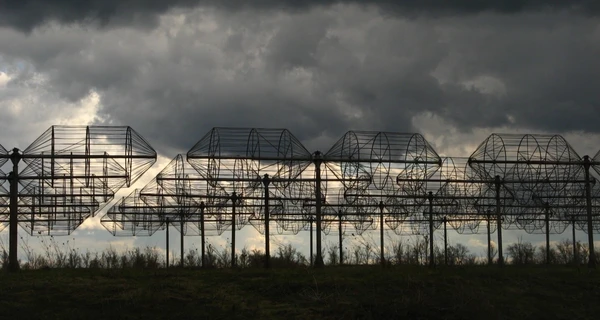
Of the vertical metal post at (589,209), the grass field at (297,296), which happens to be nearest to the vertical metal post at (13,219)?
the grass field at (297,296)

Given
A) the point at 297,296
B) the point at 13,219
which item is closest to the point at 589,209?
the point at 297,296

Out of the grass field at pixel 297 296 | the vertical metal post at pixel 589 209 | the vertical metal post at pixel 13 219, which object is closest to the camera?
the grass field at pixel 297 296

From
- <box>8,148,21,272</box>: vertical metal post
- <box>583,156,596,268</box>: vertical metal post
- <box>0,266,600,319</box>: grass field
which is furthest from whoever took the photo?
<box>583,156,596,268</box>: vertical metal post

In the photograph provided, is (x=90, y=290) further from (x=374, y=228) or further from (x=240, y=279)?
(x=374, y=228)

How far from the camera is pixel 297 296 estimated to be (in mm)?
22547

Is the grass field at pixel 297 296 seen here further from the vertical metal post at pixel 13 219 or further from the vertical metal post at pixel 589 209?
the vertical metal post at pixel 589 209

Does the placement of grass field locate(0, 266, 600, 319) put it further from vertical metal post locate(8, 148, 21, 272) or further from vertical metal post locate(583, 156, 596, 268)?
vertical metal post locate(583, 156, 596, 268)

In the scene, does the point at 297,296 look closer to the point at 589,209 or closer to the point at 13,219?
the point at 13,219

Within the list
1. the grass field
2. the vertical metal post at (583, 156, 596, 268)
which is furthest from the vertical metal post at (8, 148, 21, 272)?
the vertical metal post at (583, 156, 596, 268)

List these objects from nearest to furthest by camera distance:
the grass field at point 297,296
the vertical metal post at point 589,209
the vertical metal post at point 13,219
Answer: the grass field at point 297,296 < the vertical metal post at point 13,219 < the vertical metal post at point 589,209

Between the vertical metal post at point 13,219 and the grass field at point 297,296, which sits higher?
the vertical metal post at point 13,219

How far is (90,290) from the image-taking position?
74.7ft

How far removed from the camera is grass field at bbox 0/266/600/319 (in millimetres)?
20734

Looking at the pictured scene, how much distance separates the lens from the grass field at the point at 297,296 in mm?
20734
